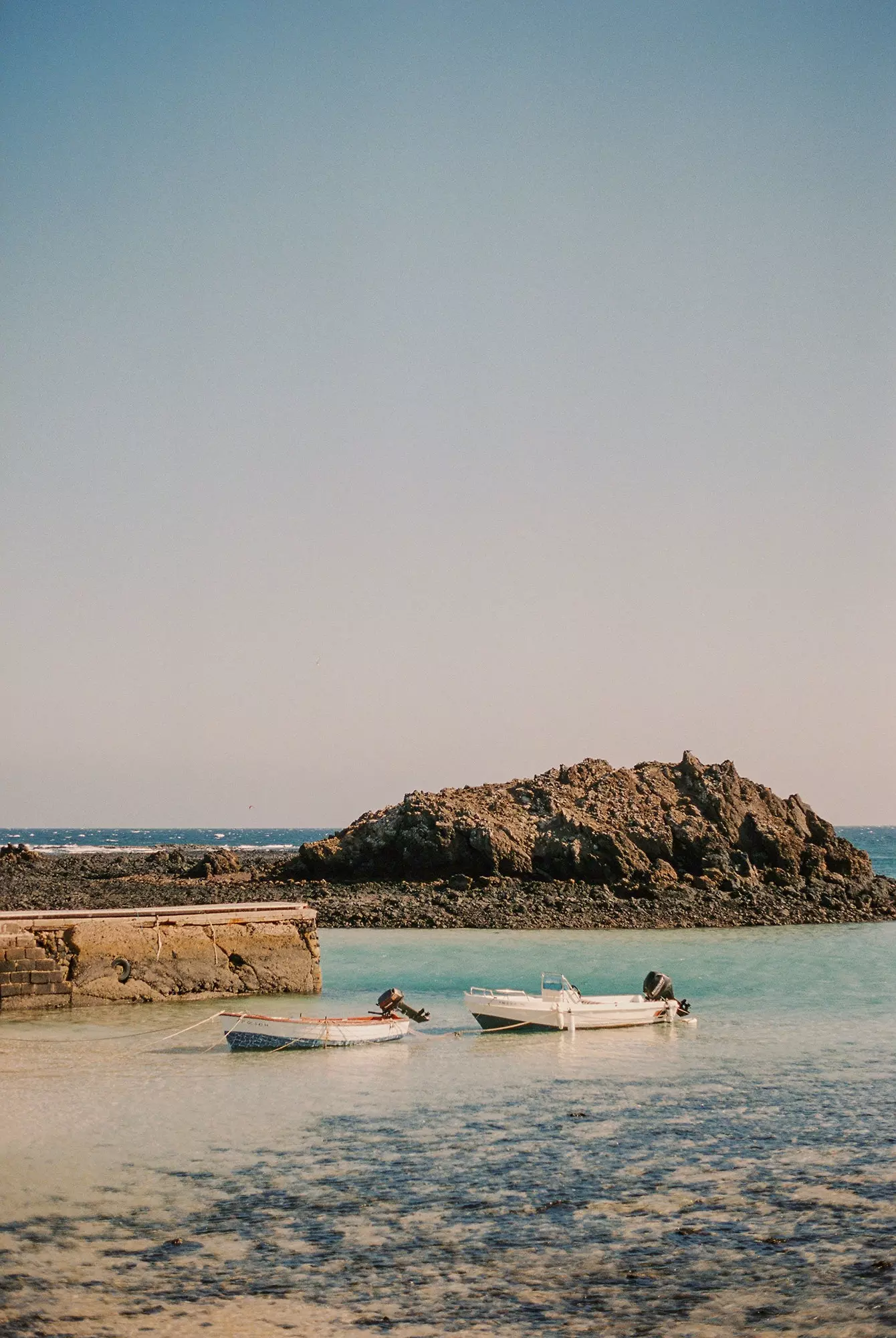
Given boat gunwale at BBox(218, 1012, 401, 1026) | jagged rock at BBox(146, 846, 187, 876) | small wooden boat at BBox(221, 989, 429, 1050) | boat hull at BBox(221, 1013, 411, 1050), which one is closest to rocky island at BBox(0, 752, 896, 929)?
jagged rock at BBox(146, 846, 187, 876)

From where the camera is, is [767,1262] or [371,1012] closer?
[767,1262]

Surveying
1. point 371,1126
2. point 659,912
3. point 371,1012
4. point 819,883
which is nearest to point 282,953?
point 371,1012

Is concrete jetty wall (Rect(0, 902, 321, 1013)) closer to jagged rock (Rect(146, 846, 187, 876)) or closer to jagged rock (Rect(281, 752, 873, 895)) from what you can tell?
jagged rock (Rect(281, 752, 873, 895))

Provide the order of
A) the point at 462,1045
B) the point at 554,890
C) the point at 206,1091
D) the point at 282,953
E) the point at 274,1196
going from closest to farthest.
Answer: the point at 274,1196 → the point at 206,1091 → the point at 462,1045 → the point at 282,953 → the point at 554,890

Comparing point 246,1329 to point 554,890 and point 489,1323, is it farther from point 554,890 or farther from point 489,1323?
point 554,890

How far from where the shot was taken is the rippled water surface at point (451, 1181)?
30.1ft

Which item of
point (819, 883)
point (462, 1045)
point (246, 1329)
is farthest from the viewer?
point (819, 883)

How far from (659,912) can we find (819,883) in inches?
381

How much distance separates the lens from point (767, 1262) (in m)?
10.1

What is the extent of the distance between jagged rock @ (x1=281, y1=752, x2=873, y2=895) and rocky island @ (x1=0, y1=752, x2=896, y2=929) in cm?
7

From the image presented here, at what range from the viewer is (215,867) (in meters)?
49.1

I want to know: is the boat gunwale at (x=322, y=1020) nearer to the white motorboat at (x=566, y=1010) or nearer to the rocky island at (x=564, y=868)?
the white motorboat at (x=566, y=1010)

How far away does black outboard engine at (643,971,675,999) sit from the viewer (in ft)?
74.6

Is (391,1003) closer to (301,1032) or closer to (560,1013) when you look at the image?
(301,1032)
